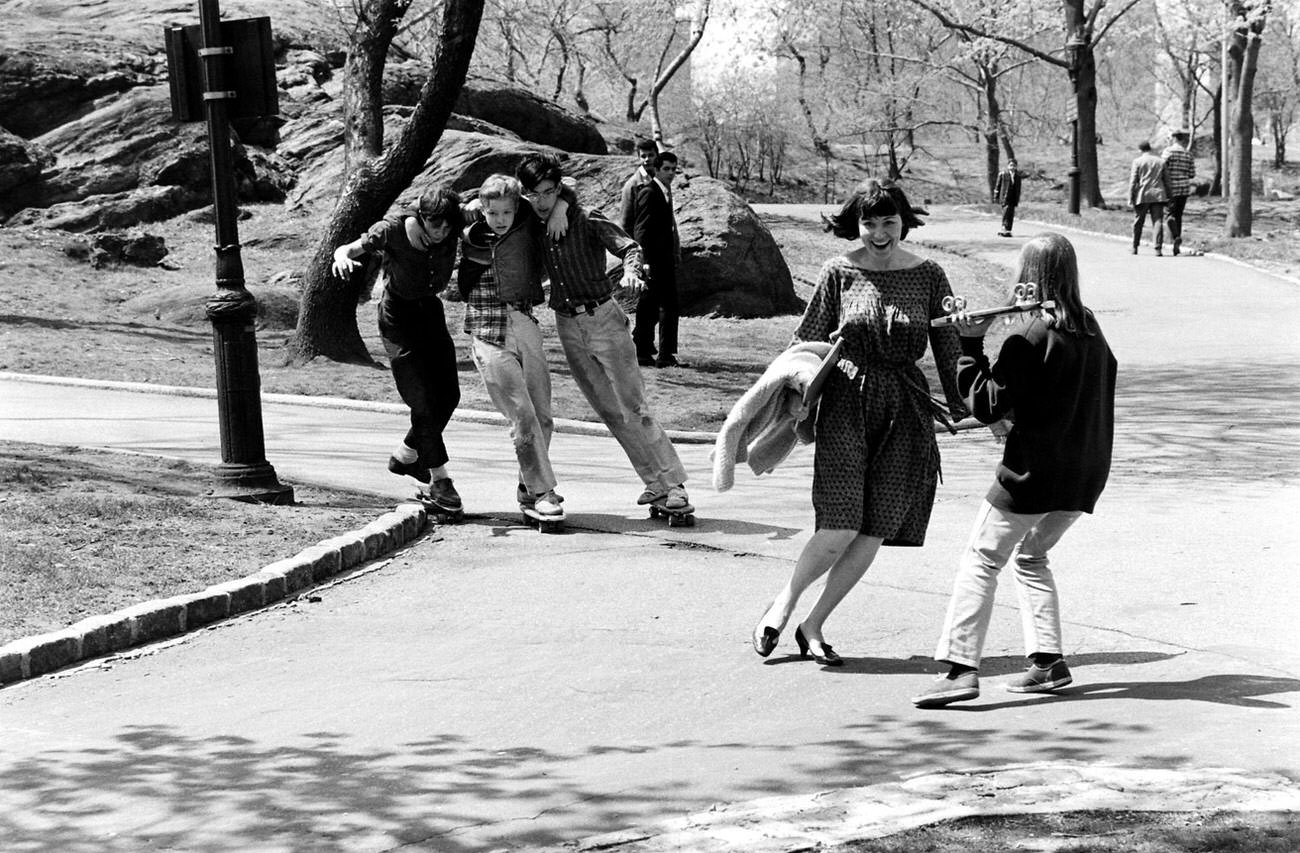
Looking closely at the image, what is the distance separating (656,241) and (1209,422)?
517 centimetres

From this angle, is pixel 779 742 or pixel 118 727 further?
pixel 118 727

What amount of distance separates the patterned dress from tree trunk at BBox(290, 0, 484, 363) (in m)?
10.7

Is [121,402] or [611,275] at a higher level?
[611,275]

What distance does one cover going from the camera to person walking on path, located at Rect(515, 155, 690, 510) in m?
9.08

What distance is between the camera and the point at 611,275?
9.31m

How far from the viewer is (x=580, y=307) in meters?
9.23

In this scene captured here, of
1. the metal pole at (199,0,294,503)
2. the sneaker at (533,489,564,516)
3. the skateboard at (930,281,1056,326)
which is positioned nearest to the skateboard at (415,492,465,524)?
the sneaker at (533,489,564,516)

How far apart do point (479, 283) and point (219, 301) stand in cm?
167

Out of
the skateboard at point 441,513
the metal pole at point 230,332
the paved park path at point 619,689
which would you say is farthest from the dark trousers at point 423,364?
the metal pole at point 230,332

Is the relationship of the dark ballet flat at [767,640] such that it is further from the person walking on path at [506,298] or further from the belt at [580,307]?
the belt at [580,307]

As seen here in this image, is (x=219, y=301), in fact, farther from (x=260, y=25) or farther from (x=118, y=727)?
(x=118, y=727)

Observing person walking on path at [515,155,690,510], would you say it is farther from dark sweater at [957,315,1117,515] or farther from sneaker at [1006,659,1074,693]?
sneaker at [1006,659,1074,693]

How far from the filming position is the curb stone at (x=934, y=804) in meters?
4.55

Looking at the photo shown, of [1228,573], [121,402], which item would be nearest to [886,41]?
[121,402]
